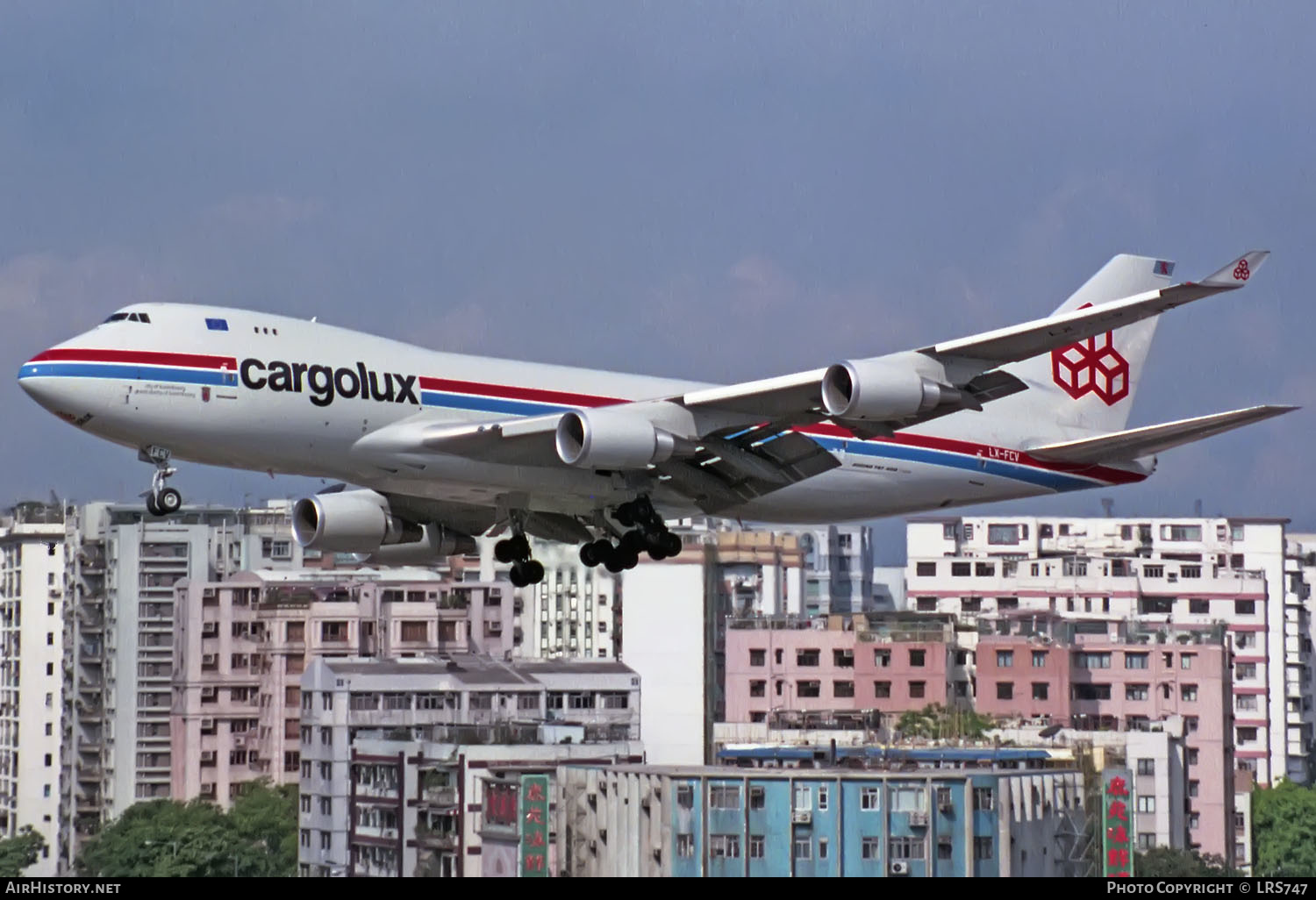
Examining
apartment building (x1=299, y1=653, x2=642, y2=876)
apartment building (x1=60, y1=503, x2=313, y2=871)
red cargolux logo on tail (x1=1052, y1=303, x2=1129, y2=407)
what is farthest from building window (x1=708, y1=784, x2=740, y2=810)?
apartment building (x1=60, y1=503, x2=313, y2=871)

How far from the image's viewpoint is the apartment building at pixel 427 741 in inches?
3807

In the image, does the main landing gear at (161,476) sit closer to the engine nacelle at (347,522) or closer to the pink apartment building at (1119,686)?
the engine nacelle at (347,522)

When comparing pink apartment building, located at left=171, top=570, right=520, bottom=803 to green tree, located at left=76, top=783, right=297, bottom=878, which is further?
pink apartment building, located at left=171, top=570, right=520, bottom=803

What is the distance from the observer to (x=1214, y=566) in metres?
187

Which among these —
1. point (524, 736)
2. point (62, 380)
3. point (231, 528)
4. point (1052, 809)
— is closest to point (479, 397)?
point (62, 380)

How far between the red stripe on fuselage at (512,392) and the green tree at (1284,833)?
95235mm

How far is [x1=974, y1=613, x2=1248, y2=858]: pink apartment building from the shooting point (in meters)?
131

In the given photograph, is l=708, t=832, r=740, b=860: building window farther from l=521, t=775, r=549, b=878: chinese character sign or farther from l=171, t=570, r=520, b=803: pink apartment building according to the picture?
l=171, t=570, r=520, b=803: pink apartment building

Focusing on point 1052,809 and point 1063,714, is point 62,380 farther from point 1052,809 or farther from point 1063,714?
point 1063,714

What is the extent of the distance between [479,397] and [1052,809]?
159ft

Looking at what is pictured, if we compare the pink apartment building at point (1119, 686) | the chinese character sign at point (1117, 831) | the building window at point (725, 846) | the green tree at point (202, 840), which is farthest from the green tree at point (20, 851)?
the chinese character sign at point (1117, 831)

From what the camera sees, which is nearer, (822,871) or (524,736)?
(822,871)

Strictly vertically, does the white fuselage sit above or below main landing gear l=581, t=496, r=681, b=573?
above

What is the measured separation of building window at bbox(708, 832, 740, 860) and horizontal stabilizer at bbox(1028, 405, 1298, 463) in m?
34.4
